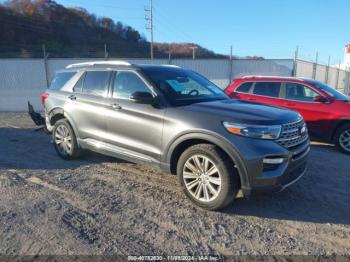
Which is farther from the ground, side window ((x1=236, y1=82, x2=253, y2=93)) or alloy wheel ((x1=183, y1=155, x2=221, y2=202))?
side window ((x1=236, y1=82, x2=253, y2=93))

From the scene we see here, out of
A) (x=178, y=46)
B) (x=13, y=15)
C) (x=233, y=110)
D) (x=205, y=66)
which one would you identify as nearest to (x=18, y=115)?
(x=205, y=66)

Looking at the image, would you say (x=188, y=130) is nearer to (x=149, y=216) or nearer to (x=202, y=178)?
(x=202, y=178)

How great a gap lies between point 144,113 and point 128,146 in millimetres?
617

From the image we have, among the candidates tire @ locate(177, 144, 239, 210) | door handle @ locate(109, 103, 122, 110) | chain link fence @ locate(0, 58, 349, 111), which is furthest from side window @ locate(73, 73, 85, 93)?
chain link fence @ locate(0, 58, 349, 111)

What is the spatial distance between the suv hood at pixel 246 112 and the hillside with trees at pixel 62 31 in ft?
101

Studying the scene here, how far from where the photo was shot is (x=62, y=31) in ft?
172

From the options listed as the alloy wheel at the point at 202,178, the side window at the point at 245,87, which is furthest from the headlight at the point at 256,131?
the side window at the point at 245,87

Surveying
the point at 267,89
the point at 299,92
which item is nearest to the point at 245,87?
the point at 267,89

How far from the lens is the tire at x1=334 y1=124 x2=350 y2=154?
6.96m

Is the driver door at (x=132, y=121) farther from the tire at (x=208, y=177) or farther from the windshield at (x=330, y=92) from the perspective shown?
the windshield at (x=330, y=92)

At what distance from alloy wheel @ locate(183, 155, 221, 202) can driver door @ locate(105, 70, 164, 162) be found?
545 millimetres

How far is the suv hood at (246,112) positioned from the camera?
3.75 meters

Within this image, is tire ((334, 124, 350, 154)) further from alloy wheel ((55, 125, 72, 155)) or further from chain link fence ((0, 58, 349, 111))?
chain link fence ((0, 58, 349, 111))

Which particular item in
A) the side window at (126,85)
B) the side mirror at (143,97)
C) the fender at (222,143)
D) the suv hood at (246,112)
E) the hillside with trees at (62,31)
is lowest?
the fender at (222,143)
